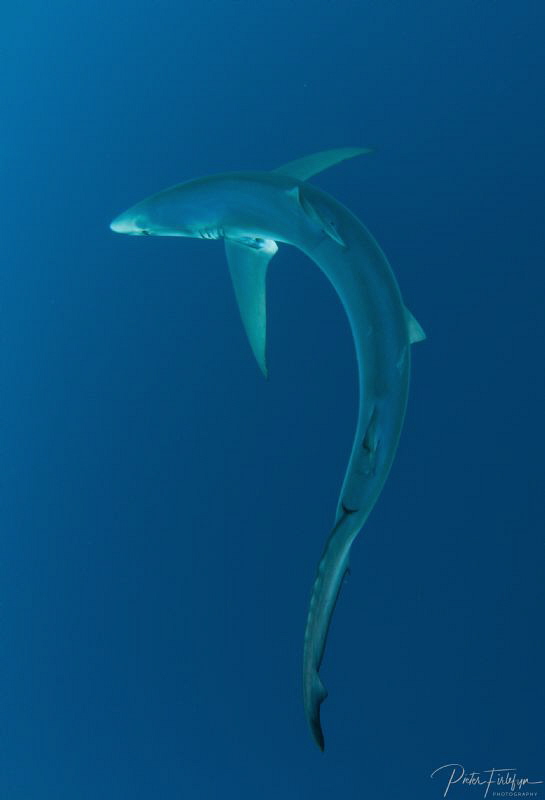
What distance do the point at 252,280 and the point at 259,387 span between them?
432mm

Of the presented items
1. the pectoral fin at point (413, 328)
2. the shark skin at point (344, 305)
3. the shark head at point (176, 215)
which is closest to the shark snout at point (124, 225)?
the shark head at point (176, 215)

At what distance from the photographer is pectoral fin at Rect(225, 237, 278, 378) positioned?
1203 millimetres

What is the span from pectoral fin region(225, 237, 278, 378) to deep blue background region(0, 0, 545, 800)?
29cm

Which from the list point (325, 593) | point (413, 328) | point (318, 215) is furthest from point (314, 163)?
point (325, 593)

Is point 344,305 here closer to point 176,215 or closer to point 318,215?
point 318,215

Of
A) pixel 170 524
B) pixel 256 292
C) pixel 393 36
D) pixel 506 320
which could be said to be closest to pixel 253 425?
pixel 170 524

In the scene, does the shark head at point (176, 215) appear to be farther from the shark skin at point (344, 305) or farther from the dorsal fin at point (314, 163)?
the dorsal fin at point (314, 163)

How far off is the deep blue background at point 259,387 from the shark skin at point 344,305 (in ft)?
1.49

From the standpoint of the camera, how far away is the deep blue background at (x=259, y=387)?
151cm

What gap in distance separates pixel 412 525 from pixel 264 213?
0.83m

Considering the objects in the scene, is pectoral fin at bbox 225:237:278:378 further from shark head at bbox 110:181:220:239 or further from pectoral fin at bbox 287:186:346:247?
pectoral fin at bbox 287:186:346:247

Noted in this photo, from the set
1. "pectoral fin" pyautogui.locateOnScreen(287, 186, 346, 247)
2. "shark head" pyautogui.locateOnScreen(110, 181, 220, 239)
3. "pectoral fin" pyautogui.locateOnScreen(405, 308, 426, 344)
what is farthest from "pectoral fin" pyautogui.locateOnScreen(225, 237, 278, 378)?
"pectoral fin" pyautogui.locateOnScreen(405, 308, 426, 344)

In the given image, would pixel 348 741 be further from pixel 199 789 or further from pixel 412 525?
pixel 412 525

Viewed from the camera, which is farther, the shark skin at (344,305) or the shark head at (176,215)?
the shark head at (176,215)
